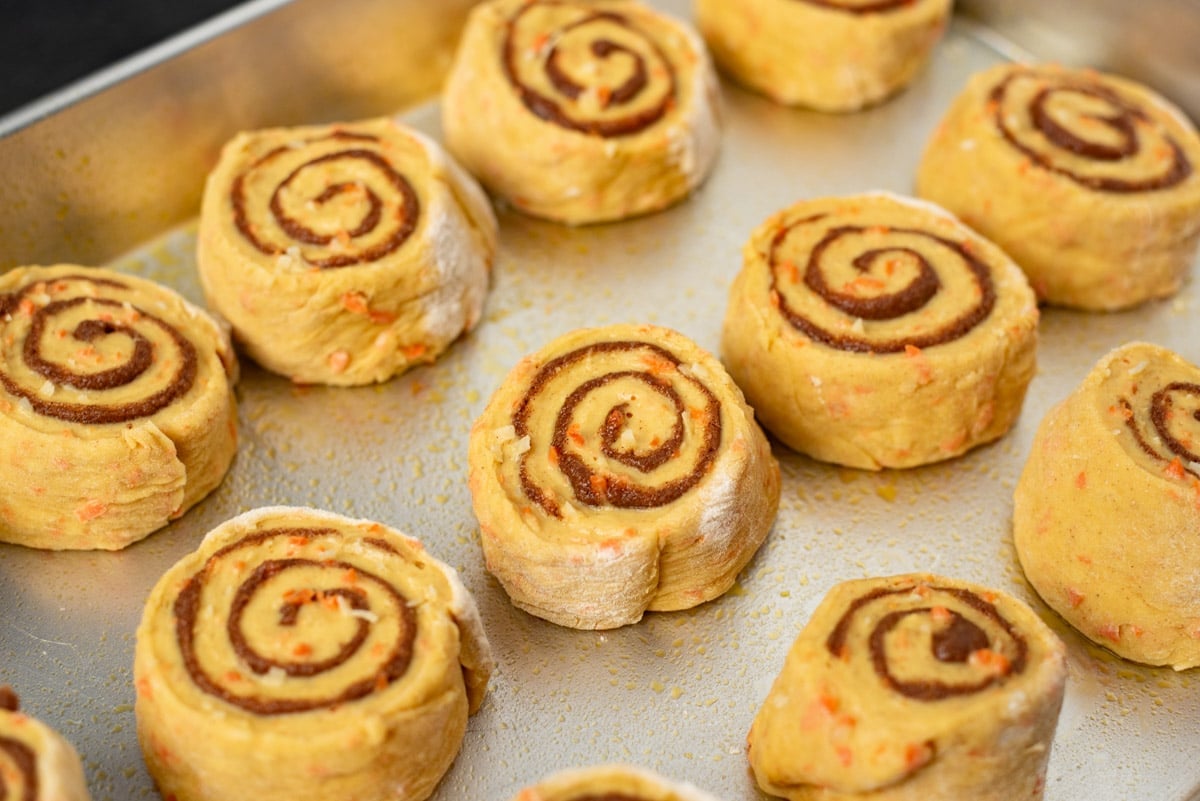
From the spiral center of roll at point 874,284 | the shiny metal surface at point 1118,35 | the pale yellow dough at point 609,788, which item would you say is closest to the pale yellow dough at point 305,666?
the pale yellow dough at point 609,788

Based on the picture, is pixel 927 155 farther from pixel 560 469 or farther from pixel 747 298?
pixel 560 469

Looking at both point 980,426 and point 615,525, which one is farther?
point 980,426

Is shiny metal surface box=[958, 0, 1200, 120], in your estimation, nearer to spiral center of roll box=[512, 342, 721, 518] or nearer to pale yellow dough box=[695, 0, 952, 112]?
pale yellow dough box=[695, 0, 952, 112]

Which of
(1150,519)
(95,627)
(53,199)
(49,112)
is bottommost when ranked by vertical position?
(95,627)

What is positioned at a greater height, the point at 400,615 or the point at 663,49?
the point at 663,49

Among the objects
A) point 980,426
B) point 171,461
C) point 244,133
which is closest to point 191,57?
point 244,133

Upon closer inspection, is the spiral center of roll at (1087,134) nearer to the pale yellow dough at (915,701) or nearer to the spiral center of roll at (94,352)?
the pale yellow dough at (915,701)

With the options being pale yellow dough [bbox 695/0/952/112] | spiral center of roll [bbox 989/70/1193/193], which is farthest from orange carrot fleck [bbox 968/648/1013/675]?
pale yellow dough [bbox 695/0/952/112]
